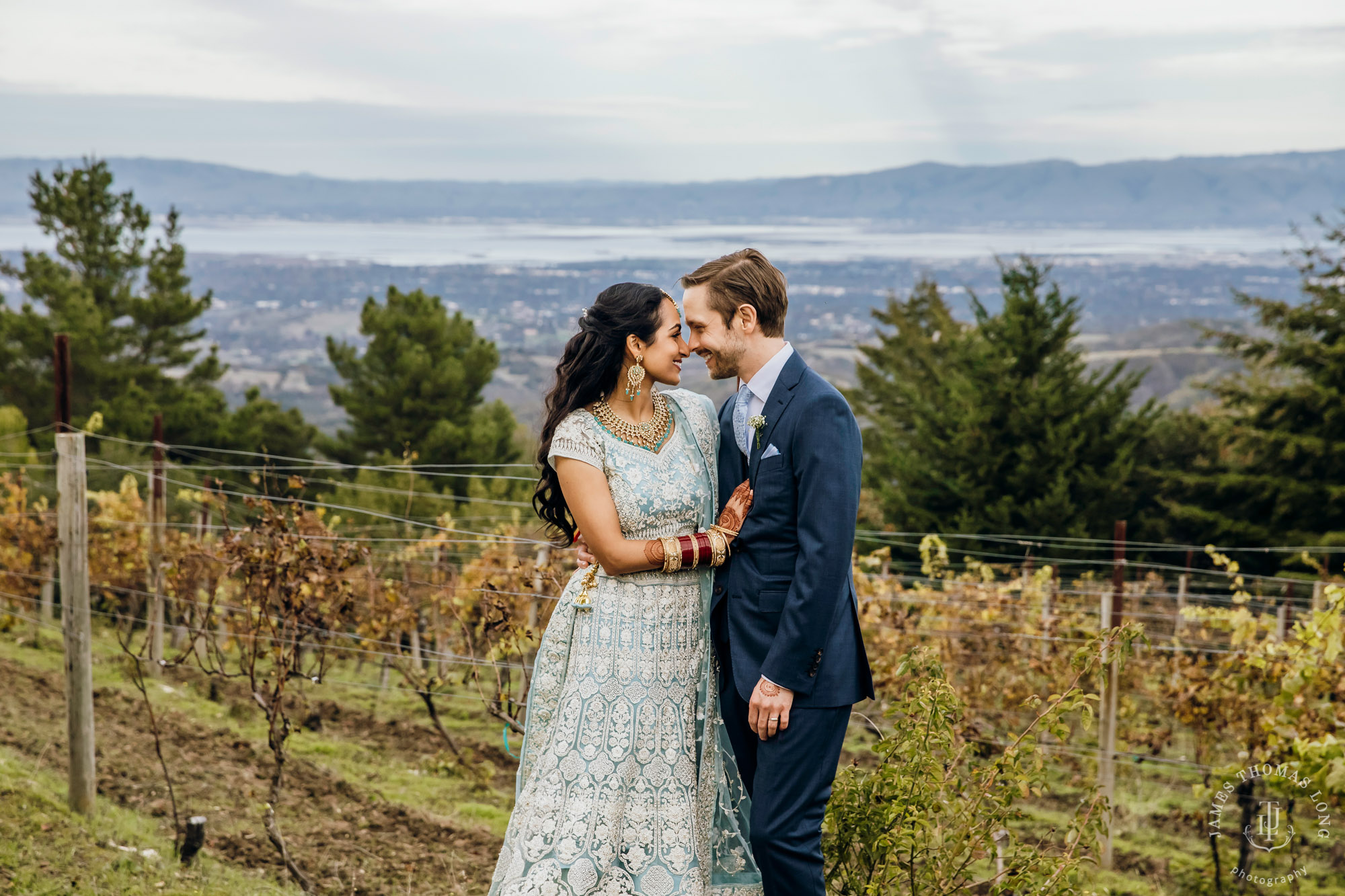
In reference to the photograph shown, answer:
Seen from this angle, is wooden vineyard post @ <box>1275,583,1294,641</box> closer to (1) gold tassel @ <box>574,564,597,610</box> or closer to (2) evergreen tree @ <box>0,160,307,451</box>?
(1) gold tassel @ <box>574,564,597,610</box>

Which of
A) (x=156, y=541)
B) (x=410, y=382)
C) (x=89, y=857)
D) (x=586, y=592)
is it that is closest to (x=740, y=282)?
(x=586, y=592)

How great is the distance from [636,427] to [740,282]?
0.47 m

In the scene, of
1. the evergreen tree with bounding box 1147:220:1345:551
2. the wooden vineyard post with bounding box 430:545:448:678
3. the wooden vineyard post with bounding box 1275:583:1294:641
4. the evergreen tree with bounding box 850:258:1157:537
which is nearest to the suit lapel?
the wooden vineyard post with bounding box 430:545:448:678

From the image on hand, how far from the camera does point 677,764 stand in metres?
2.76

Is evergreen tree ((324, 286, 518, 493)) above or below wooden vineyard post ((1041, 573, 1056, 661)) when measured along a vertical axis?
above

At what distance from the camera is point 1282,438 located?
757 inches

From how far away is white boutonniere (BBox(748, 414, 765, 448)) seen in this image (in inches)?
107

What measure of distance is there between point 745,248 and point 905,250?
14670 cm

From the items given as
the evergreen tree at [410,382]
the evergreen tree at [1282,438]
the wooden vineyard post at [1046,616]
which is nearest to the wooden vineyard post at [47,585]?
the wooden vineyard post at [1046,616]

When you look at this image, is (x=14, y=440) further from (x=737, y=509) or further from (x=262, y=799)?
(x=737, y=509)

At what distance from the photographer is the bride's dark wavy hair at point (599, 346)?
2.74 meters

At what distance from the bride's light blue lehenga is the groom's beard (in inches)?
7.4

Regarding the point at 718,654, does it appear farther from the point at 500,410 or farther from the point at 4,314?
the point at 4,314

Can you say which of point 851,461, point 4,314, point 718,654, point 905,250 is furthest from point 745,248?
point 905,250
